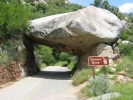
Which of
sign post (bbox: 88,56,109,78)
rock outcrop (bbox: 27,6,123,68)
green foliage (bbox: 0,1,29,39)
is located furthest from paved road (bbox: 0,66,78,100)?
green foliage (bbox: 0,1,29,39)

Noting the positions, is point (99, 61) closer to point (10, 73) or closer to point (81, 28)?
point (81, 28)

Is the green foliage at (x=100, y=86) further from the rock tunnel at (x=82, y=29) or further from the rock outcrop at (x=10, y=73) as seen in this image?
the rock outcrop at (x=10, y=73)

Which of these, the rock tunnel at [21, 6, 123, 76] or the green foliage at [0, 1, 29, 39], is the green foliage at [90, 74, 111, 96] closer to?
the rock tunnel at [21, 6, 123, 76]

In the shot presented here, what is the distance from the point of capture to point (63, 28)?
Answer: 19.3m

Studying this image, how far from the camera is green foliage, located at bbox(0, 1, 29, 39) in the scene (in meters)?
19.5

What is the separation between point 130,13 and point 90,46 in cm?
8426

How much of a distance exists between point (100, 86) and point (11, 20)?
38.1 feet

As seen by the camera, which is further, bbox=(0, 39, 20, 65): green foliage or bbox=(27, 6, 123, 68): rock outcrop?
bbox=(0, 39, 20, 65): green foliage

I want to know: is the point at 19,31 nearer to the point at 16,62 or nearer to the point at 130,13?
the point at 16,62

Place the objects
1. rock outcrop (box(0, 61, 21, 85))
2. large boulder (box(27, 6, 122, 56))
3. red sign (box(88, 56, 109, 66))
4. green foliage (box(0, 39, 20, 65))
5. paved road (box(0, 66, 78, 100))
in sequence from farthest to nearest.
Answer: green foliage (box(0, 39, 20, 65)), large boulder (box(27, 6, 122, 56)), rock outcrop (box(0, 61, 21, 85)), paved road (box(0, 66, 78, 100)), red sign (box(88, 56, 109, 66))

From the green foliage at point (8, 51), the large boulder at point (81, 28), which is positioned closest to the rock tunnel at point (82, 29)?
the large boulder at point (81, 28)

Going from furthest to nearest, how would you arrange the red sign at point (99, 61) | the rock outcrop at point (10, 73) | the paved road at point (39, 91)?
1. the rock outcrop at point (10, 73)
2. the paved road at point (39, 91)
3. the red sign at point (99, 61)

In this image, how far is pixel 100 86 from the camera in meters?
10.5

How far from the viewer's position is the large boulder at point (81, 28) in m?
18.6
